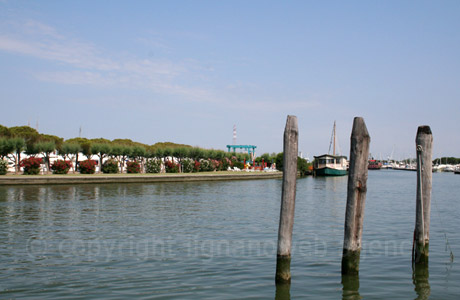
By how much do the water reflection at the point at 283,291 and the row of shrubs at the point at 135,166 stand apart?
41471 millimetres

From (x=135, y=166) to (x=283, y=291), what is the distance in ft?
168

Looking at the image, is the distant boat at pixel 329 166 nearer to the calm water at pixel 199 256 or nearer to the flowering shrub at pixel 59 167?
the flowering shrub at pixel 59 167

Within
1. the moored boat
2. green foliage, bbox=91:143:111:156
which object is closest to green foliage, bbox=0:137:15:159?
green foliage, bbox=91:143:111:156

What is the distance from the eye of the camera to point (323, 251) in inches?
536

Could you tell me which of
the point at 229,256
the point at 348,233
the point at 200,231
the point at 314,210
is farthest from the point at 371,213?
the point at 348,233

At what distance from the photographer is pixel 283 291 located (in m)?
9.52

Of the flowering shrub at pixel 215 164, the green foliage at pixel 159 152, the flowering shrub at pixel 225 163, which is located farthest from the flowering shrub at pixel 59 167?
the flowering shrub at pixel 225 163

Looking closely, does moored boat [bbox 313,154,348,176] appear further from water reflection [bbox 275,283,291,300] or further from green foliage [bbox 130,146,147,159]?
water reflection [bbox 275,283,291,300]

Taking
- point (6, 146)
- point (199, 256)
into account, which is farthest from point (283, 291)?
point (6, 146)

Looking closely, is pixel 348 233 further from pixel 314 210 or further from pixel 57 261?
pixel 314 210

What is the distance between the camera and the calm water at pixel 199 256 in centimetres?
967

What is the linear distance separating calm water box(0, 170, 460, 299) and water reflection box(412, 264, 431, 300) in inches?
1.9

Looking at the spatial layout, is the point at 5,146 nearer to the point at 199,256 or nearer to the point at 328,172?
the point at 199,256

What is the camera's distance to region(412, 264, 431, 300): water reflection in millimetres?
9686
